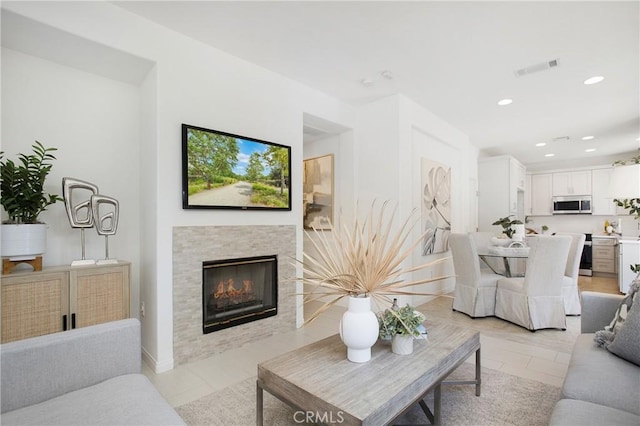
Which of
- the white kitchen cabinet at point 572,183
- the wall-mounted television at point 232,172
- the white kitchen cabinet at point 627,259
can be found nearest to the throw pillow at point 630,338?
the wall-mounted television at point 232,172

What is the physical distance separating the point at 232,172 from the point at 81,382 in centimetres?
195

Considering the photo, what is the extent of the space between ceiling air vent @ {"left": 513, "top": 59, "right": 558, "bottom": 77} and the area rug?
2970mm

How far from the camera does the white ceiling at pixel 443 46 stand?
8.00 feet

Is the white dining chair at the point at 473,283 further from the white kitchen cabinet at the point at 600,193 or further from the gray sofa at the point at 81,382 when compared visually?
the white kitchen cabinet at the point at 600,193

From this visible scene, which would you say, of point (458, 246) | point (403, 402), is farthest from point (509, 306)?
point (403, 402)

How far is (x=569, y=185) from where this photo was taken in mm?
7633

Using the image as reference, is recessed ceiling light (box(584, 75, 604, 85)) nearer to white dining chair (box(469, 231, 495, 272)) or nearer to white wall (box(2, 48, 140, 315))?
white dining chair (box(469, 231, 495, 272))

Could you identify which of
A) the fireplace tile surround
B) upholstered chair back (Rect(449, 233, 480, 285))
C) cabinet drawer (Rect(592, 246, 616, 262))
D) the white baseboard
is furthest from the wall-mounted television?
cabinet drawer (Rect(592, 246, 616, 262))

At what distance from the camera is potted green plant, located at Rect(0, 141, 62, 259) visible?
206cm

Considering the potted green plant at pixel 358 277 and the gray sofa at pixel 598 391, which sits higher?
the potted green plant at pixel 358 277

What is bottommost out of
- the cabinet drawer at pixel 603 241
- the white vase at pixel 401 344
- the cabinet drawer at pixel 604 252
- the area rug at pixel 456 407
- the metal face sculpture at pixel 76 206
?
the area rug at pixel 456 407

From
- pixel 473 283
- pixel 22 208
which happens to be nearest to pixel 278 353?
pixel 22 208

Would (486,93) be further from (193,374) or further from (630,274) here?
(193,374)

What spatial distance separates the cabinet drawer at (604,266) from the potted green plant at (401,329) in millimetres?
7273
